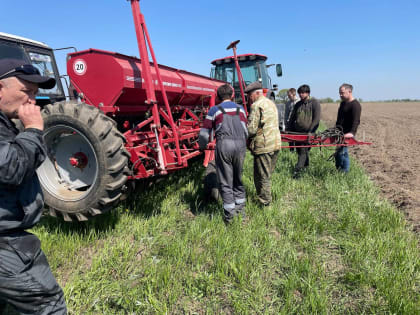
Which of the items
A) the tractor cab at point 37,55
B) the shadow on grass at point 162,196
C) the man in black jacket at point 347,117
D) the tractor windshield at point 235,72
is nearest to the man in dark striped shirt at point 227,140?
the shadow on grass at point 162,196

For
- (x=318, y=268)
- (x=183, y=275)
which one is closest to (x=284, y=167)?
(x=318, y=268)

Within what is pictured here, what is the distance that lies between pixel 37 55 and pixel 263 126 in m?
5.54

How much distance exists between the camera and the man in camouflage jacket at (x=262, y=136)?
3.66 m

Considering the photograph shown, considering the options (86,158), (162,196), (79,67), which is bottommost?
(162,196)

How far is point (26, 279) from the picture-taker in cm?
138

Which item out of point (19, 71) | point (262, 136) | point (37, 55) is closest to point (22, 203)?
point (19, 71)

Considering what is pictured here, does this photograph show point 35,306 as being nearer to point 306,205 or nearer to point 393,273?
point 393,273

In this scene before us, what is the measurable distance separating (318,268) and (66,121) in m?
2.79

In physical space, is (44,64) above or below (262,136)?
above

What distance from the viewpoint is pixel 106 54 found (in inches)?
124

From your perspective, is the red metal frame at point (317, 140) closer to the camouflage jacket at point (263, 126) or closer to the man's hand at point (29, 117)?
the camouflage jacket at point (263, 126)

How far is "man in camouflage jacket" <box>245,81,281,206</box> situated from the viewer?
3656 millimetres

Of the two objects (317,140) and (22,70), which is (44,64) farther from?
(317,140)

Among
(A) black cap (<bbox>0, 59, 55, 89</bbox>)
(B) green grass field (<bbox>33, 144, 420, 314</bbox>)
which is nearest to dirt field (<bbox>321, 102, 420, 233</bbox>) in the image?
(B) green grass field (<bbox>33, 144, 420, 314</bbox>)
